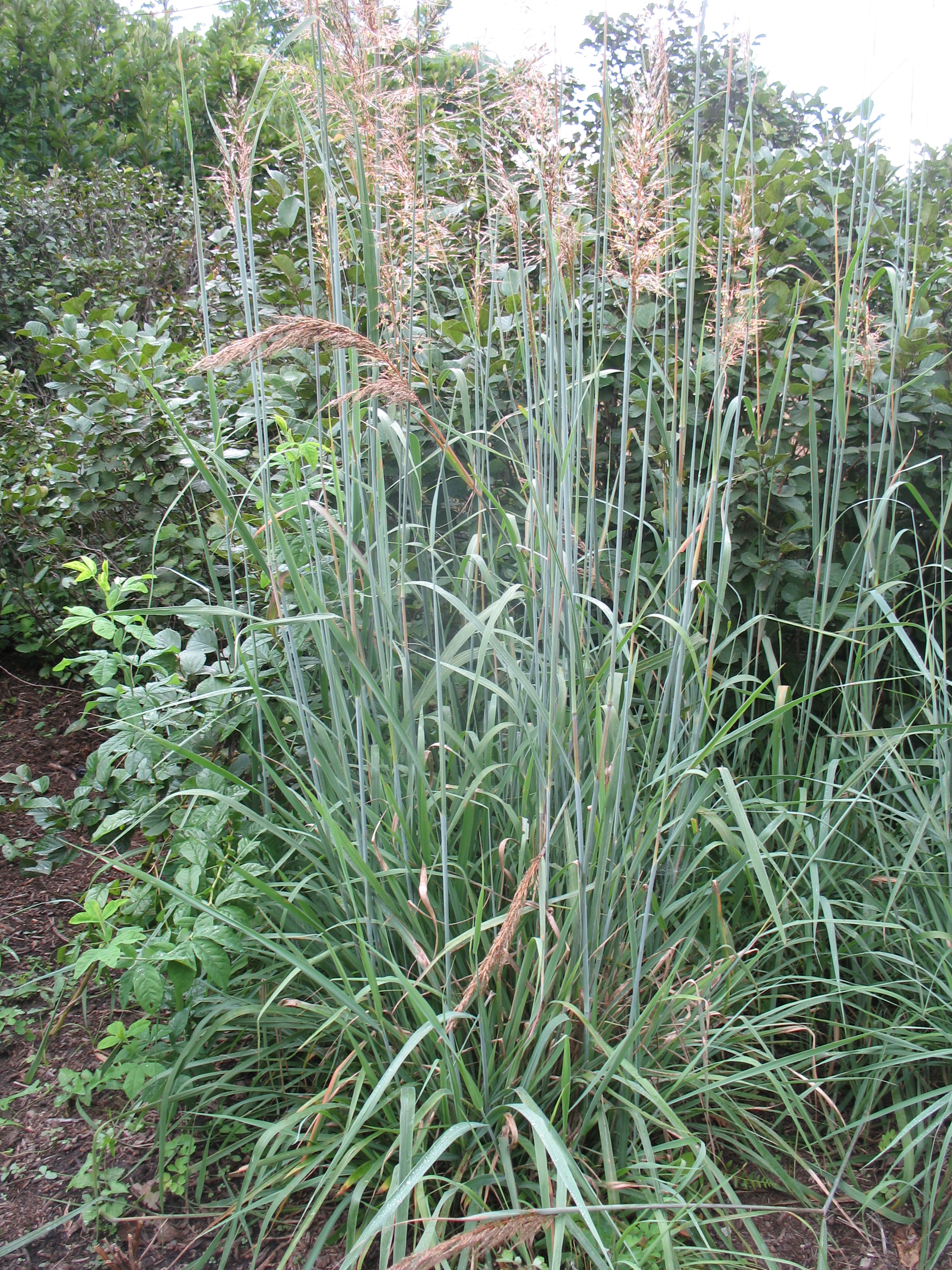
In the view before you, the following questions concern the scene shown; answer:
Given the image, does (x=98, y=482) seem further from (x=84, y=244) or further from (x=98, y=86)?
(x=98, y=86)

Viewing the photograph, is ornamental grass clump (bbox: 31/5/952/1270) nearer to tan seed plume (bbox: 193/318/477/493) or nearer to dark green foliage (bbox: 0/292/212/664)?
tan seed plume (bbox: 193/318/477/493)

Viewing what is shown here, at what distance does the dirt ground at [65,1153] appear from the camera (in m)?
1.51

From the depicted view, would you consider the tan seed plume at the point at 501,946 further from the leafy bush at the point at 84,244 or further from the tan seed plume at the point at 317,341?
the leafy bush at the point at 84,244

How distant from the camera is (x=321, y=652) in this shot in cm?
164

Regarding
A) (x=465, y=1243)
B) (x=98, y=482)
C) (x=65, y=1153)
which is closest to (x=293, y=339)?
Answer: (x=465, y=1243)

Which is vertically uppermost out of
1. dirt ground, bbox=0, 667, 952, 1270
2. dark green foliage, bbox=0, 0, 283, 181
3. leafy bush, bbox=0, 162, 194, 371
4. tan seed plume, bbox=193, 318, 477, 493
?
dark green foliage, bbox=0, 0, 283, 181

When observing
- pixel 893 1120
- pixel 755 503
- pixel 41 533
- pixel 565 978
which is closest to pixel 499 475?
pixel 755 503

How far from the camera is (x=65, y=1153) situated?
1.70 metres

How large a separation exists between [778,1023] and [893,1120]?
0.30 m

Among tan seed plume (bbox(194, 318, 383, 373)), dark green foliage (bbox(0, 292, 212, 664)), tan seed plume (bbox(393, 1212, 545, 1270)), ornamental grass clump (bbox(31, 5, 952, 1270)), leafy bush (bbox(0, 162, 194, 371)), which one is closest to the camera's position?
tan seed plume (bbox(393, 1212, 545, 1270))

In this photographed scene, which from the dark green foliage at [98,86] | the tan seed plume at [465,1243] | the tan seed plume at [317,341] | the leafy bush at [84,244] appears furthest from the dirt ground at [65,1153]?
the dark green foliage at [98,86]

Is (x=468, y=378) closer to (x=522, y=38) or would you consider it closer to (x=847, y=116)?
(x=522, y=38)

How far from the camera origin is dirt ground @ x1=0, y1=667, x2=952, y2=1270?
4.96ft

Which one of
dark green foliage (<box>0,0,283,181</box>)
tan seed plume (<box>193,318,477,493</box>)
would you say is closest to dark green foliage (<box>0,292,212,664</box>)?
tan seed plume (<box>193,318,477,493</box>)
